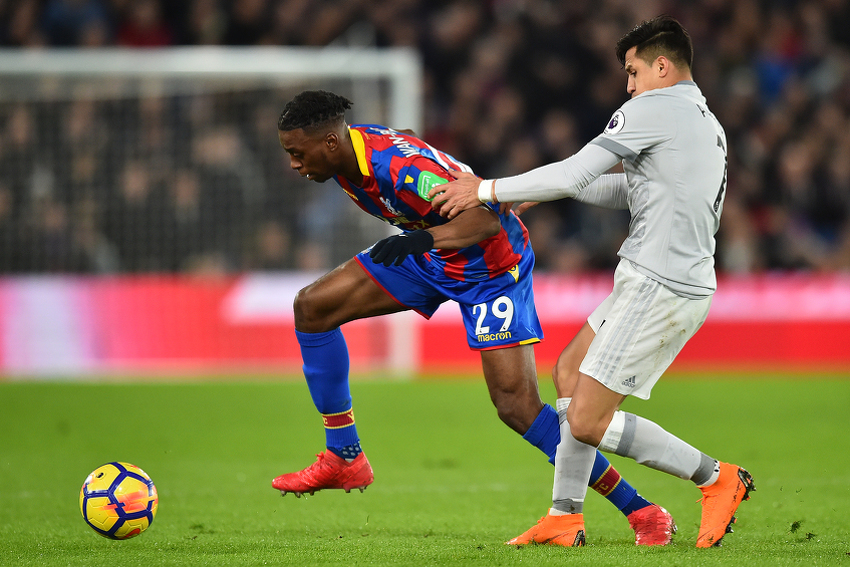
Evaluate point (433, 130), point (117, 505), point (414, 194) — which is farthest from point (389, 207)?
point (433, 130)

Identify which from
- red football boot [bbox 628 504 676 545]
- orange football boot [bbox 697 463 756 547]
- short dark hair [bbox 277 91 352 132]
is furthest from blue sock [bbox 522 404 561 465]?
short dark hair [bbox 277 91 352 132]

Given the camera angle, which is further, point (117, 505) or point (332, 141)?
point (332, 141)

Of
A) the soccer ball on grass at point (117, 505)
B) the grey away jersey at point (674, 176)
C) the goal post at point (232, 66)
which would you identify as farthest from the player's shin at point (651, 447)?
the goal post at point (232, 66)

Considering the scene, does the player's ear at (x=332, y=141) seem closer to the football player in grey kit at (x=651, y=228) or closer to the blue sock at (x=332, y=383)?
the football player in grey kit at (x=651, y=228)

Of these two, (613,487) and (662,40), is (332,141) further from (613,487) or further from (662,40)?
(613,487)

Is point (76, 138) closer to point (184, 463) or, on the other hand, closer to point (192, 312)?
point (192, 312)

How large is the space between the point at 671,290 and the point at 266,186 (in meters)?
9.26

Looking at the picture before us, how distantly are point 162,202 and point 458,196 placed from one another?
9.15 m

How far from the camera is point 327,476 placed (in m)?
5.00

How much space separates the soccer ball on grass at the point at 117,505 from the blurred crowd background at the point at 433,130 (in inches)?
324

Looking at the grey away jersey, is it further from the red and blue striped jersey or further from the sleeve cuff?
the red and blue striped jersey

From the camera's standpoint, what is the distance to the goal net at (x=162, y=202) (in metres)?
12.2

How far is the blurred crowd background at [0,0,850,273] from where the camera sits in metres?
12.5

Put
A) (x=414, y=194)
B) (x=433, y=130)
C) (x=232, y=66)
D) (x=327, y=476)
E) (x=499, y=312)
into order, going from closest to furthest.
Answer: (x=414, y=194) → (x=499, y=312) → (x=327, y=476) → (x=232, y=66) → (x=433, y=130)
